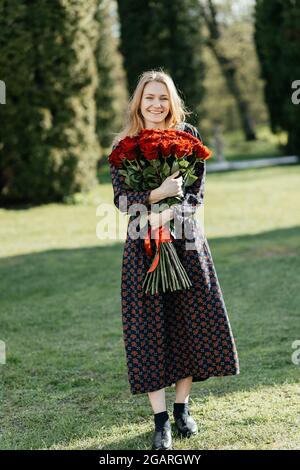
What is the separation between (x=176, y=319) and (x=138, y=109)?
112 centimetres

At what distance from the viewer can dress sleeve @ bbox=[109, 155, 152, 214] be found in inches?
133

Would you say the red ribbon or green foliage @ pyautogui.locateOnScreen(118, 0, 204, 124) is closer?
the red ribbon

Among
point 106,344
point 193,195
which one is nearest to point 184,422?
point 193,195

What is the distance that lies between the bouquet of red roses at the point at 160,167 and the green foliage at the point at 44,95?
8842 mm

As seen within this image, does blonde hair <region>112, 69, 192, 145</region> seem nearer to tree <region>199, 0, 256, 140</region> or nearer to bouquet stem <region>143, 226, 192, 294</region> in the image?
bouquet stem <region>143, 226, 192, 294</region>

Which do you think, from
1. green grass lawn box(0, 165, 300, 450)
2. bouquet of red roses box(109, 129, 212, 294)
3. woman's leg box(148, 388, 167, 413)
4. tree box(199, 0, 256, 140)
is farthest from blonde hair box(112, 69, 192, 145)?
Answer: tree box(199, 0, 256, 140)

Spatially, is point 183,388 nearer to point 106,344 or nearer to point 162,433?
point 162,433

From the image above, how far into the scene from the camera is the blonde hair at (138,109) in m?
3.48

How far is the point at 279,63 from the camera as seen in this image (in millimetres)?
18984

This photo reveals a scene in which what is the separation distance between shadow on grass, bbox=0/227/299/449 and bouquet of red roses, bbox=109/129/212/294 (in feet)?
2.79

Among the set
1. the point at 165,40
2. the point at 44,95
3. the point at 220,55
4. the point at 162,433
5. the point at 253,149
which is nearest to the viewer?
the point at 162,433

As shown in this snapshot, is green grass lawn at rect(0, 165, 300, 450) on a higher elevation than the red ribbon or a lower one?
lower

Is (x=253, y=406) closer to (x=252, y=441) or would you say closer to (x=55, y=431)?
(x=252, y=441)

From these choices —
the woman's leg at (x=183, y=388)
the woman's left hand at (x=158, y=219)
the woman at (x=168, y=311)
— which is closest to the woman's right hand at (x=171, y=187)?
the woman at (x=168, y=311)
